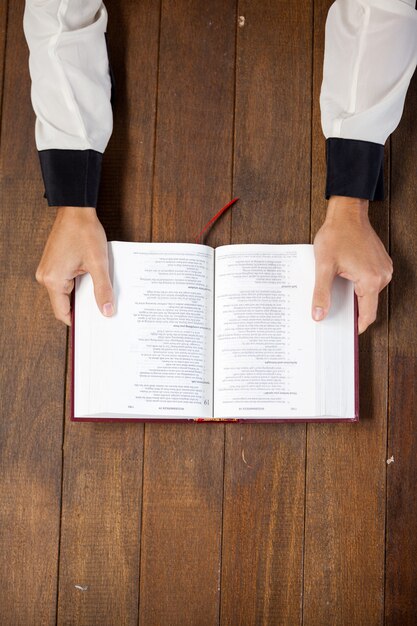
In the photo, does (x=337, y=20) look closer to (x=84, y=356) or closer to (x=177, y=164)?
(x=177, y=164)

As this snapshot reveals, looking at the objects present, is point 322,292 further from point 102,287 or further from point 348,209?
point 102,287

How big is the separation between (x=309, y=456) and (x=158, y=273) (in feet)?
1.18

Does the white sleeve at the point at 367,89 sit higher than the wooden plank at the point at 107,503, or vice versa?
the white sleeve at the point at 367,89

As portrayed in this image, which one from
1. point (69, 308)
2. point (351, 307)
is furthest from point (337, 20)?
point (69, 308)

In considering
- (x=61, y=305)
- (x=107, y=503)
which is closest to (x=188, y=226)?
(x=61, y=305)

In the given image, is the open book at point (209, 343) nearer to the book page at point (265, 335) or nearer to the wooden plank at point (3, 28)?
the book page at point (265, 335)

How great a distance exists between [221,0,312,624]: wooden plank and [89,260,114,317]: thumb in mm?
220

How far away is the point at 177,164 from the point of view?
1128mm

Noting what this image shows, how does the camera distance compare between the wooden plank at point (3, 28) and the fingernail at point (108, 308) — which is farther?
the wooden plank at point (3, 28)

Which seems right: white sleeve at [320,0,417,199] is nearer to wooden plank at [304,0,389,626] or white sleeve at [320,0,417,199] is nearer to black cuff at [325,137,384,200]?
black cuff at [325,137,384,200]

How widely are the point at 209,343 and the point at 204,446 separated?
0.16m

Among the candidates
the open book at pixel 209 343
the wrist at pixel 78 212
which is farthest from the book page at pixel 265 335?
the wrist at pixel 78 212

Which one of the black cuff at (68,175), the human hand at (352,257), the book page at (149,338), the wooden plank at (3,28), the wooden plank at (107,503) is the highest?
the wooden plank at (3,28)

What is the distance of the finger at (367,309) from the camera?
1.01 meters
